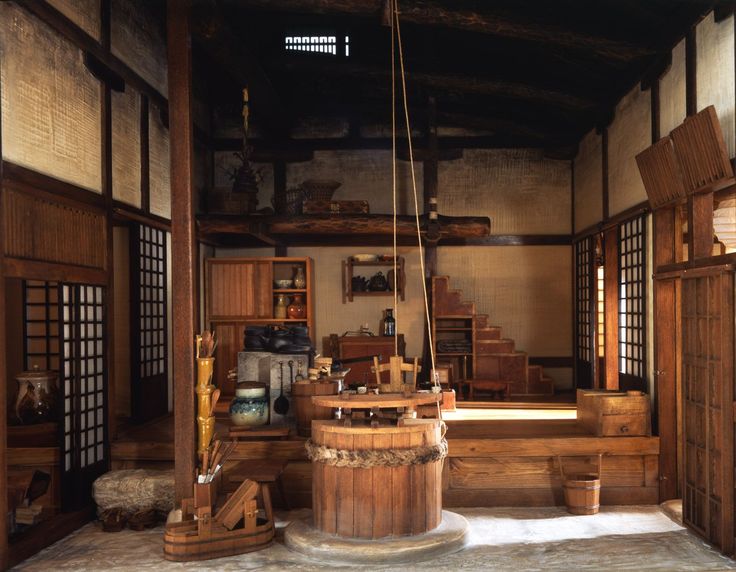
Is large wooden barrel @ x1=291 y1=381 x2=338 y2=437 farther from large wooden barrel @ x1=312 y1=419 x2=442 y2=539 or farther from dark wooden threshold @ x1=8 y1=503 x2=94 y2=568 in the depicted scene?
dark wooden threshold @ x1=8 y1=503 x2=94 y2=568

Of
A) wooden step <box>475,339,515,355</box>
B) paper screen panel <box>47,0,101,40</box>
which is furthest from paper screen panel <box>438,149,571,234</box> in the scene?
paper screen panel <box>47,0,101,40</box>

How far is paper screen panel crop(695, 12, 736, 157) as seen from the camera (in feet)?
17.8

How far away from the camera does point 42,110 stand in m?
5.72

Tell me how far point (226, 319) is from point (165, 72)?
11.7 ft

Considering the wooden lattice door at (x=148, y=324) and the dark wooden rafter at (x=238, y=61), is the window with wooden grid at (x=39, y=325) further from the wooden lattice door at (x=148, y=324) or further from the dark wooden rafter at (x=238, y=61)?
the dark wooden rafter at (x=238, y=61)

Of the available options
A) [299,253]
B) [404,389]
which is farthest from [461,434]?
[299,253]

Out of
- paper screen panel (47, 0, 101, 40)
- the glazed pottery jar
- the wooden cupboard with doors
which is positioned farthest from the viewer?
the wooden cupboard with doors

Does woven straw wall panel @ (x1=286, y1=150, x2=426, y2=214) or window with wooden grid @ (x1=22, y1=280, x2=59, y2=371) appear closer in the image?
window with wooden grid @ (x1=22, y1=280, x2=59, y2=371)

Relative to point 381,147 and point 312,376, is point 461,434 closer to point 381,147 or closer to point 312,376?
point 312,376

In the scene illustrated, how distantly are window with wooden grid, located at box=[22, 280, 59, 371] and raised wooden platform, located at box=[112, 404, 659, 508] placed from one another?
6.64 feet

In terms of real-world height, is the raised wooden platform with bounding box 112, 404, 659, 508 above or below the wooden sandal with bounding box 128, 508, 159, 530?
above

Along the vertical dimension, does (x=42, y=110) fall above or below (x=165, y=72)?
below

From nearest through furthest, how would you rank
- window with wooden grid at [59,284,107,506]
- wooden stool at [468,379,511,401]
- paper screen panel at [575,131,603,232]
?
window with wooden grid at [59,284,107,506] < paper screen panel at [575,131,603,232] < wooden stool at [468,379,511,401]

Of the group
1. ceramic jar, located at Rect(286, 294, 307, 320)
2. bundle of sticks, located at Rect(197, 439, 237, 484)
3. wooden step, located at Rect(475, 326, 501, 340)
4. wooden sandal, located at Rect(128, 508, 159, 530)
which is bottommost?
wooden sandal, located at Rect(128, 508, 159, 530)
